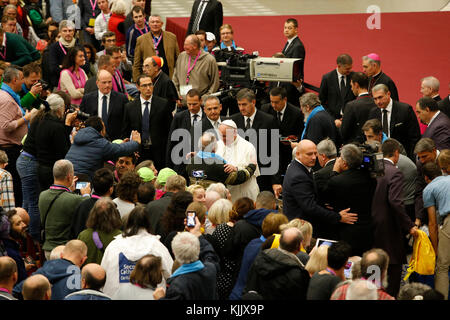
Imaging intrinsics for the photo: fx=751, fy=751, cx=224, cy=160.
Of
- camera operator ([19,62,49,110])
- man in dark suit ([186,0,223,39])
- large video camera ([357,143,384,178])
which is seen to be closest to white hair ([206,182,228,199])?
large video camera ([357,143,384,178])

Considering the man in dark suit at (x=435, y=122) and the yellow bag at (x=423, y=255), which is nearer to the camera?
the yellow bag at (x=423, y=255)

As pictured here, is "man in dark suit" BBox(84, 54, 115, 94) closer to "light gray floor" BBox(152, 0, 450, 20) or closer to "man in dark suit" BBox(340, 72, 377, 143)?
"man in dark suit" BBox(340, 72, 377, 143)

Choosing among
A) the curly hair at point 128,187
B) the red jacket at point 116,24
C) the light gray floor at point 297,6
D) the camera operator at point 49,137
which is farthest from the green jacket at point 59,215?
the light gray floor at point 297,6

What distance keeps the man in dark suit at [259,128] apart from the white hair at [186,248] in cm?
331

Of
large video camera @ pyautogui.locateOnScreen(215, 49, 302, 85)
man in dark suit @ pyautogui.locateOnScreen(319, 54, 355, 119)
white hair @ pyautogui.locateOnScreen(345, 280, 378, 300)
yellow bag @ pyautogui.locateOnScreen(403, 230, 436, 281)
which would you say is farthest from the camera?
man in dark suit @ pyautogui.locateOnScreen(319, 54, 355, 119)

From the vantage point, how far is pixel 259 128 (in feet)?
28.0

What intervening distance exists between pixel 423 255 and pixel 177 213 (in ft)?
7.48

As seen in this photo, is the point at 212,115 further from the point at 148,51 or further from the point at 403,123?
the point at 148,51

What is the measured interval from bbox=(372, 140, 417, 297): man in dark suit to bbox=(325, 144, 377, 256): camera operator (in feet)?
0.47

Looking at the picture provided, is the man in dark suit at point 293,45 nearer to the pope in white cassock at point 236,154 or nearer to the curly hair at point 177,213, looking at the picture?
the pope in white cassock at point 236,154

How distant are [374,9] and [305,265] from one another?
1056cm

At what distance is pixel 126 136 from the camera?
29.7ft

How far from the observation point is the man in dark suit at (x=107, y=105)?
29.7ft

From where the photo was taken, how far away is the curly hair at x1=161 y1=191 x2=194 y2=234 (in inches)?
239
